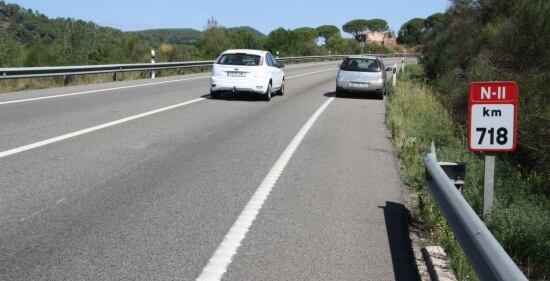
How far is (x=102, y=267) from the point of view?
436cm

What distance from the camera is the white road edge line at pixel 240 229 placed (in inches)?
172

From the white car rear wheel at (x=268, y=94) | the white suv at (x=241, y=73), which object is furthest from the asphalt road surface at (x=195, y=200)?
Answer: the white car rear wheel at (x=268, y=94)

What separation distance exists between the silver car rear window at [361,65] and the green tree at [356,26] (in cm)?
14180

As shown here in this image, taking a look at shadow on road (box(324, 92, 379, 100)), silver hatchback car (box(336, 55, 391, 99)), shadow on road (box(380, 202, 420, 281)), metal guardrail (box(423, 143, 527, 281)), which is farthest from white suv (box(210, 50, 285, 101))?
metal guardrail (box(423, 143, 527, 281))

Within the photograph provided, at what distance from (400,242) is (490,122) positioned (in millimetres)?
1511

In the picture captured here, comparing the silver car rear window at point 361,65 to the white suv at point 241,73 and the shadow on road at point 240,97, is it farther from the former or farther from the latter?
the white suv at point 241,73

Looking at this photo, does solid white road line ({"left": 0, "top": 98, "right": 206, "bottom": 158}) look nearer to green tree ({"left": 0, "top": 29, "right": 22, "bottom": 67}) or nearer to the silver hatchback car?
Answer: the silver hatchback car

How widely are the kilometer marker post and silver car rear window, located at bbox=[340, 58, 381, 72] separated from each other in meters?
15.2

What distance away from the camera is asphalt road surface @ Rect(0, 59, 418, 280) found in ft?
14.8

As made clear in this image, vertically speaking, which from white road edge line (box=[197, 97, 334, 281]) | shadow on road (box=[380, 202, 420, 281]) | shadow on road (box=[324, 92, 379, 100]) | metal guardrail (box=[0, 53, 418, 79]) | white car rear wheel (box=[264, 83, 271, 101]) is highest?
metal guardrail (box=[0, 53, 418, 79])

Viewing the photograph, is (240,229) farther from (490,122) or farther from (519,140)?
(519,140)

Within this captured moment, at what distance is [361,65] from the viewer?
21125mm

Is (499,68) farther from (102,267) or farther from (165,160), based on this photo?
(102,267)

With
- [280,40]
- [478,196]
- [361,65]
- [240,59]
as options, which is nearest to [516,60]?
[240,59]
